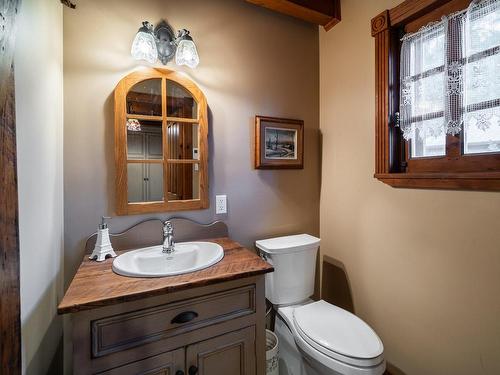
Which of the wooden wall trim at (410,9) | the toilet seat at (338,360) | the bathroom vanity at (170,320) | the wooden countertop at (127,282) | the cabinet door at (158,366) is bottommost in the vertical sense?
the toilet seat at (338,360)

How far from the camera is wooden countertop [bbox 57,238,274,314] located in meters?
0.81

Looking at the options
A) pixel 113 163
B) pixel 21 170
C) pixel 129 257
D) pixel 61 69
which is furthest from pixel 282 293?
pixel 61 69

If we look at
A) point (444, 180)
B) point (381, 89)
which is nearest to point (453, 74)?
point (381, 89)

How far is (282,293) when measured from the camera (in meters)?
1.52

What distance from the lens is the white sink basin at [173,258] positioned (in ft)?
3.86

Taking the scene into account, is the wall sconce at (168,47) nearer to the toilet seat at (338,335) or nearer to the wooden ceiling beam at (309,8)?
the wooden ceiling beam at (309,8)

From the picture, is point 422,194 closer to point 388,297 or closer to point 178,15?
point 388,297

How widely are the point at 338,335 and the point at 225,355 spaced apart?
0.56 m

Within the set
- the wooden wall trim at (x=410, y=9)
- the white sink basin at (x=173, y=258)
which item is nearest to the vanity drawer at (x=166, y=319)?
the white sink basin at (x=173, y=258)

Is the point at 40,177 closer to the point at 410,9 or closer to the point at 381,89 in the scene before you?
the point at 381,89

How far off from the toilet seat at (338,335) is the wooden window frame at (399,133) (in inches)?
31.3

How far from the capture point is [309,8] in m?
1.67

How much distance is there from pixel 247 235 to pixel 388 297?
0.93 m

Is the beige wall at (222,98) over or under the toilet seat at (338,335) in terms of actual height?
over
